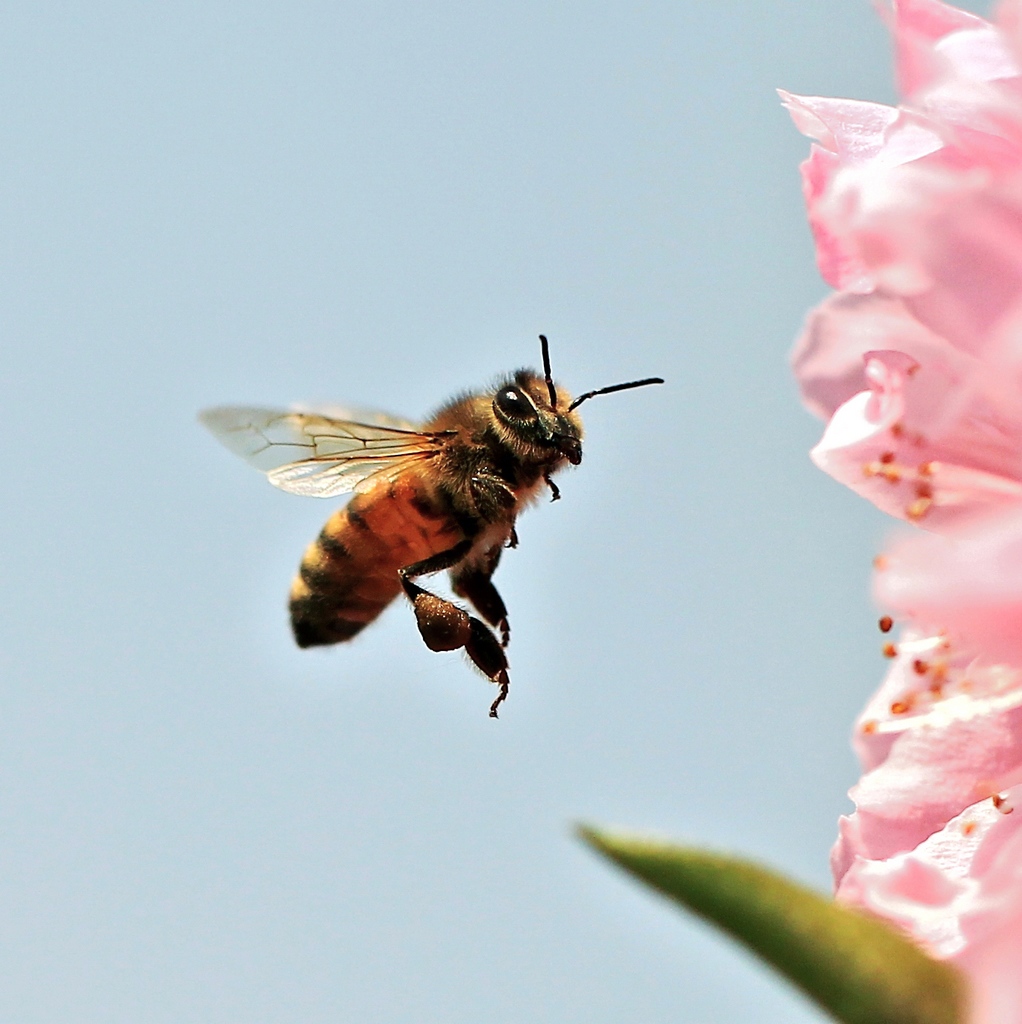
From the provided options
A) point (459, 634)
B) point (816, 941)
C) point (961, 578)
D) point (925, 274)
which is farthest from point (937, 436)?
point (459, 634)

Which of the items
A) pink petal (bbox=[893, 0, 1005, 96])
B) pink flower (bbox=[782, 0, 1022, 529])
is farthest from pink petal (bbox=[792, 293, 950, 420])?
pink petal (bbox=[893, 0, 1005, 96])

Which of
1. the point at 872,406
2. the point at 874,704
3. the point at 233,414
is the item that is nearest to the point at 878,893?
the point at 874,704

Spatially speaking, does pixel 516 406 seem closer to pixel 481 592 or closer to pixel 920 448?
pixel 481 592

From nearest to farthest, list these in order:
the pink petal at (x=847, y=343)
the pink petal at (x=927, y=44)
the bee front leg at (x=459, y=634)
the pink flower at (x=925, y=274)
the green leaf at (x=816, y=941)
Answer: the green leaf at (x=816, y=941) < the pink flower at (x=925, y=274) < the pink petal at (x=927, y=44) < the pink petal at (x=847, y=343) < the bee front leg at (x=459, y=634)

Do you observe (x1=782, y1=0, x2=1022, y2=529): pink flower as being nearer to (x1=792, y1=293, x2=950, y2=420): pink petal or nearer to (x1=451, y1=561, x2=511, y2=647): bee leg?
(x1=792, y1=293, x2=950, y2=420): pink petal

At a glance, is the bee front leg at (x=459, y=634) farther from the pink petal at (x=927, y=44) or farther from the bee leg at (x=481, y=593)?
the pink petal at (x=927, y=44)

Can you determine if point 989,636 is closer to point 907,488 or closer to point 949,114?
point 949,114

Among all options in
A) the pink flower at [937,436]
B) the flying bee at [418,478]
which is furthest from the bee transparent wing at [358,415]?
the pink flower at [937,436]
